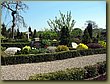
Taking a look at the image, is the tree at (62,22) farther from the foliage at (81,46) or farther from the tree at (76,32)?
the foliage at (81,46)

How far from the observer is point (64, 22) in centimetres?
573

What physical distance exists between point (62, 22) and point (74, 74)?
2.76 feet

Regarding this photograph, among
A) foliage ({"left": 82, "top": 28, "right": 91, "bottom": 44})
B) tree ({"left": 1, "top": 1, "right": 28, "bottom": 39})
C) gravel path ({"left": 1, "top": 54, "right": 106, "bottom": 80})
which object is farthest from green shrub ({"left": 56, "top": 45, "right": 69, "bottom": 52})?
tree ({"left": 1, "top": 1, "right": 28, "bottom": 39})

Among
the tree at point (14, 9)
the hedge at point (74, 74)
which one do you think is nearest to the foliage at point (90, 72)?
the hedge at point (74, 74)

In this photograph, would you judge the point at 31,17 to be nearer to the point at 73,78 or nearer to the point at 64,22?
the point at 64,22

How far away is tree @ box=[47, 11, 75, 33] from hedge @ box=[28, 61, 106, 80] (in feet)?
2.14

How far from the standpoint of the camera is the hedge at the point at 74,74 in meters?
5.58

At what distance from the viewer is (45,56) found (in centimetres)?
570

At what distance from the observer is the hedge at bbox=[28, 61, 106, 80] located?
5.58m

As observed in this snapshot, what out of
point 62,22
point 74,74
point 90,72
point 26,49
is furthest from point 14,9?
point 90,72

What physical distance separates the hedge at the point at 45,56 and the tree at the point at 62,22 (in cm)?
37

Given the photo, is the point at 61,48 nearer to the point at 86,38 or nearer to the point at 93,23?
the point at 86,38

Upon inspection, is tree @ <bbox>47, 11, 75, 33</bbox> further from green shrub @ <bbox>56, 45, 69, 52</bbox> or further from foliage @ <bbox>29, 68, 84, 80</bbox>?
foliage @ <bbox>29, 68, 84, 80</bbox>

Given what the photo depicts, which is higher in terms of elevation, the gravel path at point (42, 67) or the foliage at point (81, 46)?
the foliage at point (81, 46)
